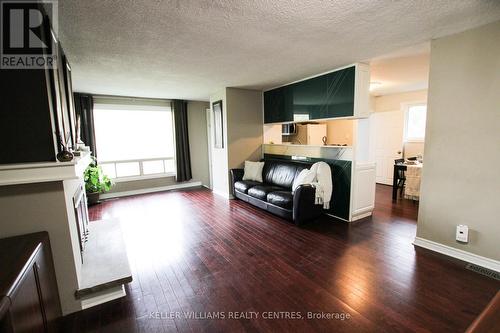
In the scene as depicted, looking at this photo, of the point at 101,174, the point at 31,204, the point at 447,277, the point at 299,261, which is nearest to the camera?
the point at 31,204

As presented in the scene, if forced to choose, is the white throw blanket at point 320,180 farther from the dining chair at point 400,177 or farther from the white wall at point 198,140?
the white wall at point 198,140

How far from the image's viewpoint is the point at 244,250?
9.56ft

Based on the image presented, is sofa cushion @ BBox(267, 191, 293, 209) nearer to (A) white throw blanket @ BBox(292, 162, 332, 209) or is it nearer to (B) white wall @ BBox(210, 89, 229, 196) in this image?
(A) white throw blanket @ BBox(292, 162, 332, 209)

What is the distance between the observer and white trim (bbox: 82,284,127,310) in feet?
6.53

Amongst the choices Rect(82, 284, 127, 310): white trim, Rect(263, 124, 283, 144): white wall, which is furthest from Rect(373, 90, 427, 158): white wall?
Rect(82, 284, 127, 310): white trim

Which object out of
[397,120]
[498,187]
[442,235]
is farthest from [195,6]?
[397,120]

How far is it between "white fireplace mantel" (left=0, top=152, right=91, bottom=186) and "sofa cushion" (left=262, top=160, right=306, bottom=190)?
11.0ft

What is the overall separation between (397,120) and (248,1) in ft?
19.5

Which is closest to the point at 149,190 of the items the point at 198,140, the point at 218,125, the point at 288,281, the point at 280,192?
the point at 198,140

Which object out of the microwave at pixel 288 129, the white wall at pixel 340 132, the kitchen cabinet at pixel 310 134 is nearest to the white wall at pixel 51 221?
the microwave at pixel 288 129

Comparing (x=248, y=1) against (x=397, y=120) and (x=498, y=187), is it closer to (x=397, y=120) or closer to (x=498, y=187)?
(x=498, y=187)

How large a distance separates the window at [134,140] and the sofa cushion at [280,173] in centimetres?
305

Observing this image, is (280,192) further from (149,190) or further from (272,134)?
(149,190)

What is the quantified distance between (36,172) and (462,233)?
4.01 metres
